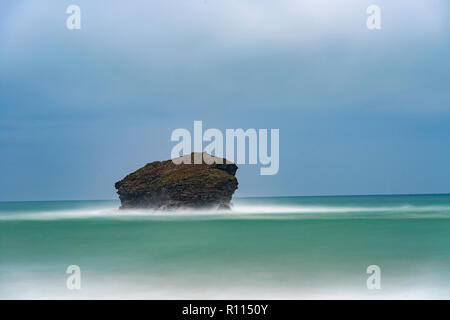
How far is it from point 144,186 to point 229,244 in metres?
25.7

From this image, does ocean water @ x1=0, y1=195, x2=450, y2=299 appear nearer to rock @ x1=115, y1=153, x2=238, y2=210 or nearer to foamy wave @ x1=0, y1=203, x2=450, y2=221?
foamy wave @ x1=0, y1=203, x2=450, y2=221

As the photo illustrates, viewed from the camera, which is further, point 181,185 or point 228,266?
point 181,185

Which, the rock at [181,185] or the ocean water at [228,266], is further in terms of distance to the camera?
the rock at [181,185]

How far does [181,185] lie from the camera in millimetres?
39156

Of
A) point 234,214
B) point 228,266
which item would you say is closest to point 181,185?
point 234,214

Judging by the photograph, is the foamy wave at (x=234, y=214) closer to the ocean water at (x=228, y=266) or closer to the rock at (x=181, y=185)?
the rock at (x=181, y=185)

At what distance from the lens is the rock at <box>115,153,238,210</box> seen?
38938 mm

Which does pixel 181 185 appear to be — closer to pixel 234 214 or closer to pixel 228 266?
pixel 234 214

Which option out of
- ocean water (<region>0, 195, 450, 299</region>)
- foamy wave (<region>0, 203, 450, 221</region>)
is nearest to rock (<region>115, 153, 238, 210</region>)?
foamy wave (<region>0, 203, 450, 221</region>)

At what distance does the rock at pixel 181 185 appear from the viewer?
3894 centimetres

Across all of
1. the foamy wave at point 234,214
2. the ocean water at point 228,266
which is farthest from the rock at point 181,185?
the ocean water at point 228,266
